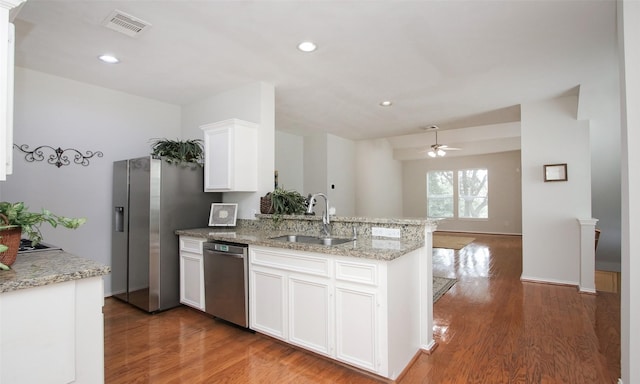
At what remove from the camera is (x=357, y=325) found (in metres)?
2.12

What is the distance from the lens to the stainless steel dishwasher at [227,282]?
2.79 meters

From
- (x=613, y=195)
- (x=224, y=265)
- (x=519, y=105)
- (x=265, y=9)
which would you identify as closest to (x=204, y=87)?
(x=265, y=9)

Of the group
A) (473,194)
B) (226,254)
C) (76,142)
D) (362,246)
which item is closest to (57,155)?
(76,142)

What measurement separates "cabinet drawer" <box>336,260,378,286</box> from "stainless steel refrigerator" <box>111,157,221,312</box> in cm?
209

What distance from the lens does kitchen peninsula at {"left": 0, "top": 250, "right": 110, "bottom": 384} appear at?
127cm

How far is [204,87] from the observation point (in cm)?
381

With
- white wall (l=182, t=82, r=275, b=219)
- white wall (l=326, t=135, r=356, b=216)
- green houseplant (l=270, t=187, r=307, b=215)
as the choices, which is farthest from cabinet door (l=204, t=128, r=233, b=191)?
white wall (l=326, t=135, r=356, b=216)

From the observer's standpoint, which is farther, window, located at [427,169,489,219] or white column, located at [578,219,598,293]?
window, located at [427,169,489,219]

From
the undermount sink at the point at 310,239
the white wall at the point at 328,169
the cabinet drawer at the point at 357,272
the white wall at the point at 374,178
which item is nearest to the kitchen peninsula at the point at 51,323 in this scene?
the cabinet drawer at the point at 357,272

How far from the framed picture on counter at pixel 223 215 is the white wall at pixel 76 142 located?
1288 mm

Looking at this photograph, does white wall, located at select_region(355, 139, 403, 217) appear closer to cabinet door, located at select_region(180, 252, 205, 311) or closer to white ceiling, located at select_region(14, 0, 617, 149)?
white ceiling, located at select_region(14, 0, 617, 149)

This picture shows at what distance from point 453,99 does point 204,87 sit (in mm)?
3230

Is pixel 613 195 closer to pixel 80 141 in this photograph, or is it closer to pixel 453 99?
pixel 453 99

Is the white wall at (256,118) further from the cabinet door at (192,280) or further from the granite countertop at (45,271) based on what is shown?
the granite countertop at (45,271)
